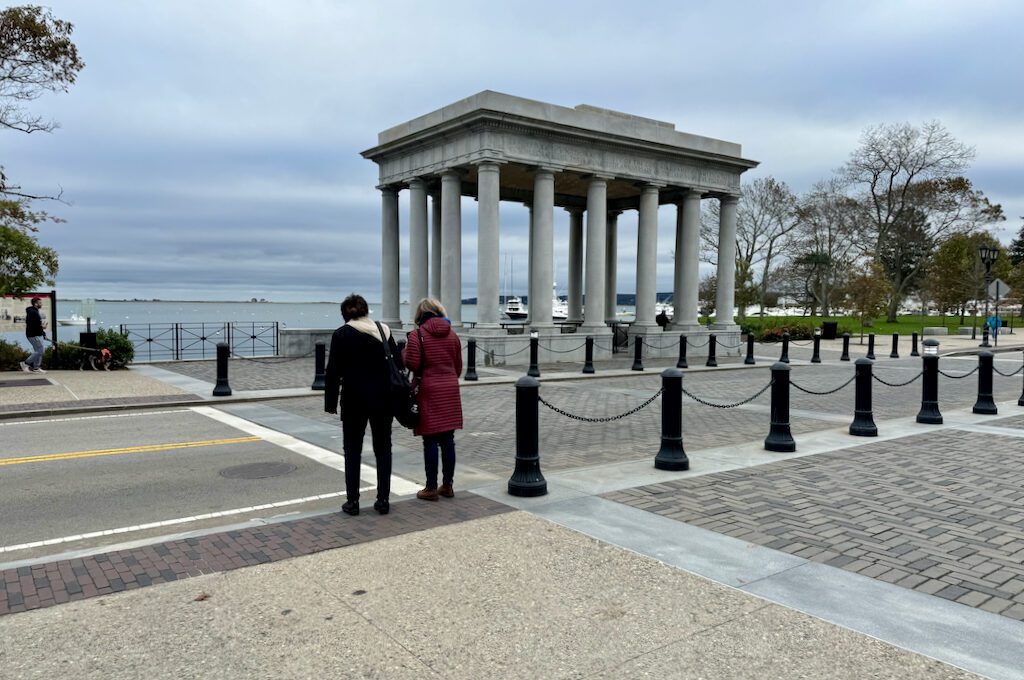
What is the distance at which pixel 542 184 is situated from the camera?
25.2 m

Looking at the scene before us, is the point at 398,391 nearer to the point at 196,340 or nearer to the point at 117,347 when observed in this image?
the point at 117,347

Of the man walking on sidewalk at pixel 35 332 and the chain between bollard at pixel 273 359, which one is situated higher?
the man walking on sidewalk at pixel 35 332

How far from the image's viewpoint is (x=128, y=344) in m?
21.8

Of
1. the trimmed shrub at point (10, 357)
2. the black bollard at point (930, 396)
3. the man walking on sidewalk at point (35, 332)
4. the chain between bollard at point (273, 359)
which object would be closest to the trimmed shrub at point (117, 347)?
the man walking on sidewalk at point (35, 332)

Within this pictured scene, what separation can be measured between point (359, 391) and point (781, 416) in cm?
581

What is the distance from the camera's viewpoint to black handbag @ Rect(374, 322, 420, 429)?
6.29 meters

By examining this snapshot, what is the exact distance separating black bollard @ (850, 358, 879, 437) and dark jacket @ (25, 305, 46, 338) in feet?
61.8

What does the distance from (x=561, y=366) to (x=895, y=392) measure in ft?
32.7

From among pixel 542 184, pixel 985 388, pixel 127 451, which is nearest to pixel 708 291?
pixel 542 184

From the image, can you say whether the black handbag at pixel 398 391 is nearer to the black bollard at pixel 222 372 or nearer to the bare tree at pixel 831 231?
the black bollard at pixel 222 372

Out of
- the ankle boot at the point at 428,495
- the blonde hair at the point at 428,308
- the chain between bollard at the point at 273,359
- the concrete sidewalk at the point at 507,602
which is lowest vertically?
the concrete sidewalk at the point at 507,602

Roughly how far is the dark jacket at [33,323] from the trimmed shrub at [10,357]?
1720 mm

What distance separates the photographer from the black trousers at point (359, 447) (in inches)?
248

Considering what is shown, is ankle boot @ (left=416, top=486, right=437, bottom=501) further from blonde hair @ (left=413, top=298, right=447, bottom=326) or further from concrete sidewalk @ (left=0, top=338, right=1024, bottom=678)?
blonde hair @ (left=413, top=298, right=447, bottom=326)
